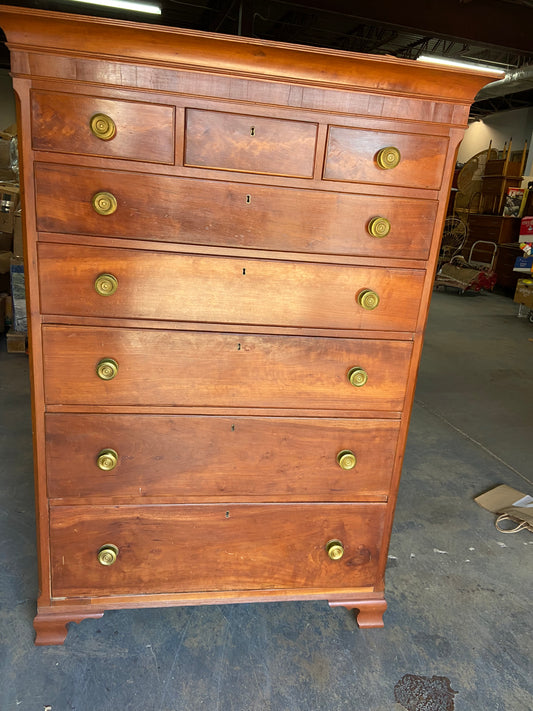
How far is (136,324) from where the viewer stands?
1.33m

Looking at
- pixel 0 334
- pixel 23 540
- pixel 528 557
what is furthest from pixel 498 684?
pixel 0 334

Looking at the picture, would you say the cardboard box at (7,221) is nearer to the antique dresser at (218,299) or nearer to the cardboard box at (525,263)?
the antique dresser at (218,299)

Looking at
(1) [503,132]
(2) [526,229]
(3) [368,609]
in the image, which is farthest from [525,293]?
(1) [503,132]

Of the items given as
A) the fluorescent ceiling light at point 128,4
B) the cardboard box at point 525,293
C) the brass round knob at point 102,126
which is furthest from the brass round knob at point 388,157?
the fluorescent ceiling light at point 128,4

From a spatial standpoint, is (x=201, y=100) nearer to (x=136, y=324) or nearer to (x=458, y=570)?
(x=136, y=324)

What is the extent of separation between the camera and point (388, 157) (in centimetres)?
130

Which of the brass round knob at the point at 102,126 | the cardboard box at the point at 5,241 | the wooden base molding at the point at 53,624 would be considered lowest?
the wooden base molding at the point at 53,624

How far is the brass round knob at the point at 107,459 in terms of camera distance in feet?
4.59

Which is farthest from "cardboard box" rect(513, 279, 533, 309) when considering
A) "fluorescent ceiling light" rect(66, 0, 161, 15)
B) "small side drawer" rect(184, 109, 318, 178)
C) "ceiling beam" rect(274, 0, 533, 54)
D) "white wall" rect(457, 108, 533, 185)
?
"small side drawer" rect(184, 109, 318, 178)

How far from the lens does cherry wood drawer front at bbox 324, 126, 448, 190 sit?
4.23ft

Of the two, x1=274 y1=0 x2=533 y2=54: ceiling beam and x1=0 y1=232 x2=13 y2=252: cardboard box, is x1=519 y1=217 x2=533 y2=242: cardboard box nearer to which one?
x1=274 y1=0 x2=533 y2=54: ceiling beam

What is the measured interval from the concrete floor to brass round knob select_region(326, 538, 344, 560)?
314 mm

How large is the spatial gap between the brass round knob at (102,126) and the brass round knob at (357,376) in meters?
0.87

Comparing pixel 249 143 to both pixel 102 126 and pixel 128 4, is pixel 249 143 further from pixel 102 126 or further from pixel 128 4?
pixel 128 4
